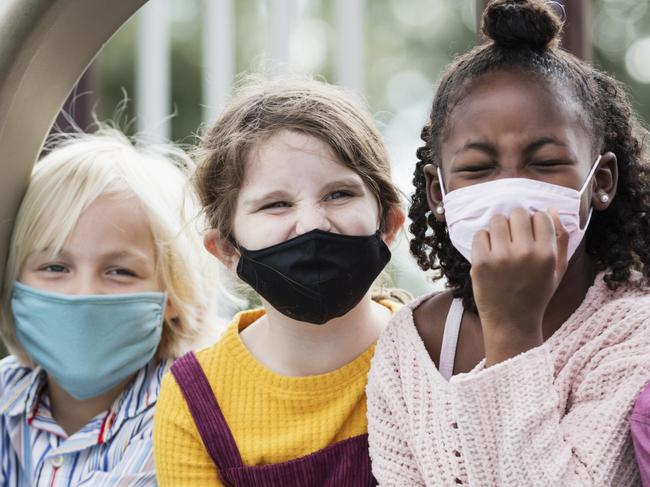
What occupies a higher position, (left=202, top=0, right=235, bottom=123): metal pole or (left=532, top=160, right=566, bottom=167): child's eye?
(left=202, top=0, right=235, bottom=123): metal pole

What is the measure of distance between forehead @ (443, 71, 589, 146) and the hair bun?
0.09 metres

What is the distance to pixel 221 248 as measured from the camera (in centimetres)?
251

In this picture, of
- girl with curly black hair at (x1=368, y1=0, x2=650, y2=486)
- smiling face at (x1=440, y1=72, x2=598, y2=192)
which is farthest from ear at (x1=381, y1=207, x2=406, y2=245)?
smiling face at (x1=440, y1=72, x2=598, y2=192)

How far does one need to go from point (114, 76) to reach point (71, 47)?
13.9 metres

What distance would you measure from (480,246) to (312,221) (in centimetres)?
48

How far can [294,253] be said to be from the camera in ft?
7.33

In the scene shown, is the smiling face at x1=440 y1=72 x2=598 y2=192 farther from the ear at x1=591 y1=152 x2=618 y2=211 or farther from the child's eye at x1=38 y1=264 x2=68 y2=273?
the child's eye at x1=38 y1=264 x2=68 y2=273

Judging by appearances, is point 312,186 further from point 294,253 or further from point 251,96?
point 251,96

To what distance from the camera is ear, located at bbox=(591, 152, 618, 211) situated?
6.82ft

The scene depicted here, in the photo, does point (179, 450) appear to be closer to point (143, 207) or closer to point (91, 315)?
point (91, 315)

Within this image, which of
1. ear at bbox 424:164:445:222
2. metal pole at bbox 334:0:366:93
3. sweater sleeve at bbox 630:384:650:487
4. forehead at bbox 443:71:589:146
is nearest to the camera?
sweater sleeve at bbox 630:384:650:487

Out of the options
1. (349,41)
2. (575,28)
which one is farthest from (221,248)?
(349,41)

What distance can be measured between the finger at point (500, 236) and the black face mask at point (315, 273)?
44 centimetres

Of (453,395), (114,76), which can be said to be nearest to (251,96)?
(453,395)
